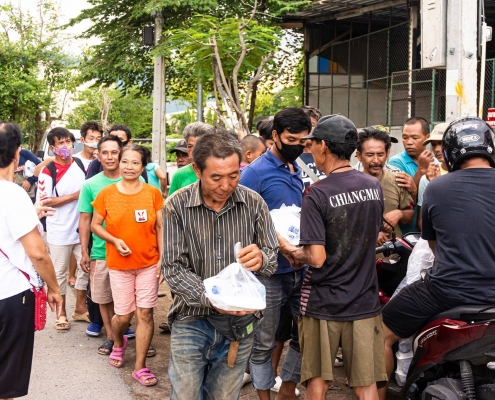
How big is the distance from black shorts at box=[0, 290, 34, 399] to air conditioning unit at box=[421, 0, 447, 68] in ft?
15.6

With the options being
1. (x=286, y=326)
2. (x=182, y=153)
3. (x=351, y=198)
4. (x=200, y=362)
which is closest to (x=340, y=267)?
(x=351, y=198)

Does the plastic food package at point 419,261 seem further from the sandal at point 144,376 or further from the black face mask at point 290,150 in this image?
the sandal at point 144,376

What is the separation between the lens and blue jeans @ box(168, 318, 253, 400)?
3.31m

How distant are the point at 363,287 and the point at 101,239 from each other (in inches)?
120

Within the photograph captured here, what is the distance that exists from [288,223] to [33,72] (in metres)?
21.1

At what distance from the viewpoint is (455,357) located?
138 inches

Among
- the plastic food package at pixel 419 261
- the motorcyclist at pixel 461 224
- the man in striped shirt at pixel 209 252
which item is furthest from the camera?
the plastic food package at pixel 419 261

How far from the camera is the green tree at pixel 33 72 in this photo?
21766 mm

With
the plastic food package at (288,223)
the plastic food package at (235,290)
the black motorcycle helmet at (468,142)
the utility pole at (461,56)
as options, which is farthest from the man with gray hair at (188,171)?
the plastic food package at (235,290)

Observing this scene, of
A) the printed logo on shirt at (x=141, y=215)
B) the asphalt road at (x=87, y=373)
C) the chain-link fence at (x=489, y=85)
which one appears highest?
the chain-link fence at (x=489, y=85)

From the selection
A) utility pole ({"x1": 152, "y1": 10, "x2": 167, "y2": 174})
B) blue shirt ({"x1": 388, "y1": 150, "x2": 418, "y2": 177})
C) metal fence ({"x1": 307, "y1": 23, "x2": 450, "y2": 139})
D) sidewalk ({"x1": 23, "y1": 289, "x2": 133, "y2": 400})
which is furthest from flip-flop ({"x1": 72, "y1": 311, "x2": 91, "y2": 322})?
metal fence ({"x1": 307, "y1": 23, "x2": 450, "y2": 139})

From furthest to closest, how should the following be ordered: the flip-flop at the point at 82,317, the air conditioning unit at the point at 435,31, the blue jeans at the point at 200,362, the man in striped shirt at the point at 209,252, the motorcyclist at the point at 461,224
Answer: the flip-flop at the point at 82,317 → the air conditioning unit at the point at 435,31 → the motorcyclist at the point at 461,224 → the blue jeans at the point at 200,362 → the man in striped shirt at the point at 209,252

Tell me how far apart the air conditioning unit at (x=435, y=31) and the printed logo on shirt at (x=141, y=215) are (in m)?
3.42

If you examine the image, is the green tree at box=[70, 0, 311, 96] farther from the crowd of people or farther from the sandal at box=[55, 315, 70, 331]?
the crowd of people
